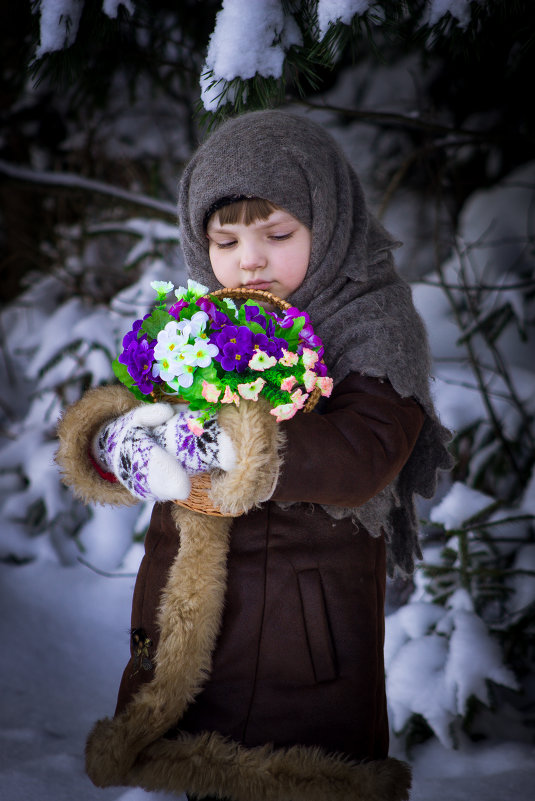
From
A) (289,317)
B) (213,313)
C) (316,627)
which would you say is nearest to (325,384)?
(289,317)

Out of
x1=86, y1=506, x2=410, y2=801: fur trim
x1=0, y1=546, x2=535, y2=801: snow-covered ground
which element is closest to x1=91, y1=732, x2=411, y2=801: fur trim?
x1=86, y1=506, x2=410, y2=801: fur trim

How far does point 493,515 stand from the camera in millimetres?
2498

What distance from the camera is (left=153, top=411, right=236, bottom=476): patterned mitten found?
1104 mm

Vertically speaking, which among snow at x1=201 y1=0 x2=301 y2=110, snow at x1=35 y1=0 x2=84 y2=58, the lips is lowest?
the lips

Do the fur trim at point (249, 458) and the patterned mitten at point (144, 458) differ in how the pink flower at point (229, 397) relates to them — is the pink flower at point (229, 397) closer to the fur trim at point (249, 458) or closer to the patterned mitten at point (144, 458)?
the fur trim at point (249, 458)

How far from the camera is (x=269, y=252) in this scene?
1.38 metres

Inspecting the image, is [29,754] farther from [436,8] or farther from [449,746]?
[436,8]

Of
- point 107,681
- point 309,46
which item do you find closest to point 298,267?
point 309,46

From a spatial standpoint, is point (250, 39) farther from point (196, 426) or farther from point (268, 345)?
point (196, 426)

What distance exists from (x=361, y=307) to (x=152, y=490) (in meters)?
0.57

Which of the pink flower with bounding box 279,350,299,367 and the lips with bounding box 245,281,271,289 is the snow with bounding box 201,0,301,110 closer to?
the lips with bounding box 245,281,271,289

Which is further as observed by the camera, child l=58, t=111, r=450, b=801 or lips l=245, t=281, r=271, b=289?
lips l=245, t=281, r=271, b=289

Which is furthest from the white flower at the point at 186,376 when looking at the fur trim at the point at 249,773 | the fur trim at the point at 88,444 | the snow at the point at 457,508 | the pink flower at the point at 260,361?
the snow at the point at 457,508

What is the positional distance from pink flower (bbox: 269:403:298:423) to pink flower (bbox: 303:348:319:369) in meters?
0.08
